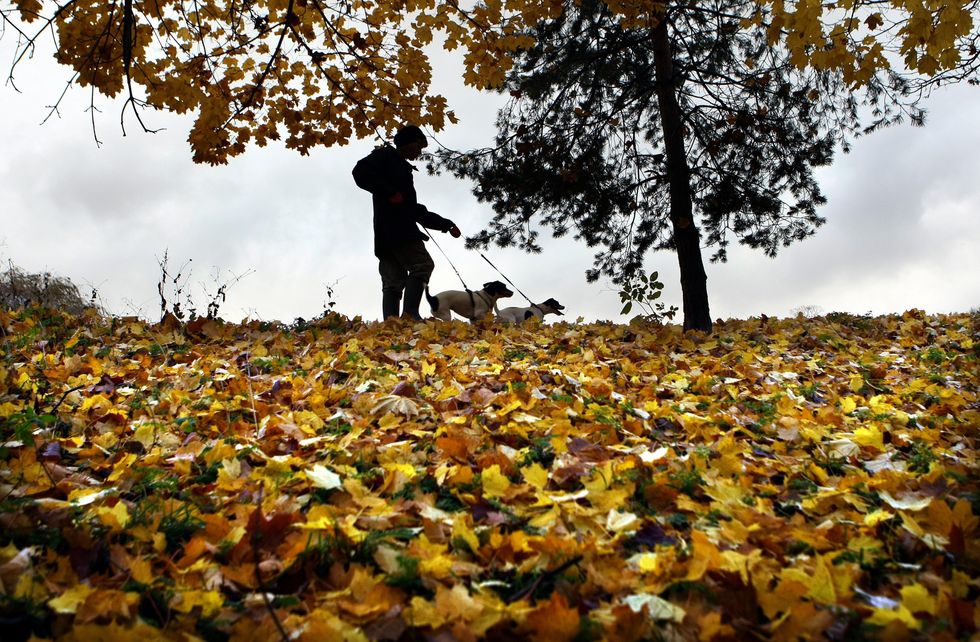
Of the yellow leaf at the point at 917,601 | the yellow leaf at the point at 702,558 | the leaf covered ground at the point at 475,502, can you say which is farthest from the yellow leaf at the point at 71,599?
the yellow leaf at the point at 917,601

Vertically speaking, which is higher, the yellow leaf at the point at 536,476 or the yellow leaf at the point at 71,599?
the yellow leaf at the point at 536,476

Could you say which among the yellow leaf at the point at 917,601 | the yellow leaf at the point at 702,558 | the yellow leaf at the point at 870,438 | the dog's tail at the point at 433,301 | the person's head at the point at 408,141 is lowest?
the yellow leaf at the point at 917,601

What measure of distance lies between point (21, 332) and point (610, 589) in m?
5.20

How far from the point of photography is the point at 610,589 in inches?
64.2

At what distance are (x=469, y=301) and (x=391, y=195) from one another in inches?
64.8

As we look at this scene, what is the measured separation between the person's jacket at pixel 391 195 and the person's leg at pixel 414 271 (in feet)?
0.35

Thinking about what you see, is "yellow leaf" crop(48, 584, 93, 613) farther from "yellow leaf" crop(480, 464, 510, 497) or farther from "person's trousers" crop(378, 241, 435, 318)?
"person's trousers" crop(378, 241, 435, 318)

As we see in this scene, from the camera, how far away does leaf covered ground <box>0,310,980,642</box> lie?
1.51 metres

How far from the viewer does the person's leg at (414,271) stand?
21.9ft

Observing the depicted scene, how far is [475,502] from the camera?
2.12 meters

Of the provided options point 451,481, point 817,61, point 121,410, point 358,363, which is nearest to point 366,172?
point 358,363

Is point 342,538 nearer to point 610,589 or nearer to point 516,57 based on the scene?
point 610,589

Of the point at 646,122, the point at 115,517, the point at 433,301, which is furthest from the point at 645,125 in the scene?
the point at 115,517

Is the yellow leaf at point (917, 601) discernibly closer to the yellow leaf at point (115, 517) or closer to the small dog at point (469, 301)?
the yellow leaf at point (115, 517)
